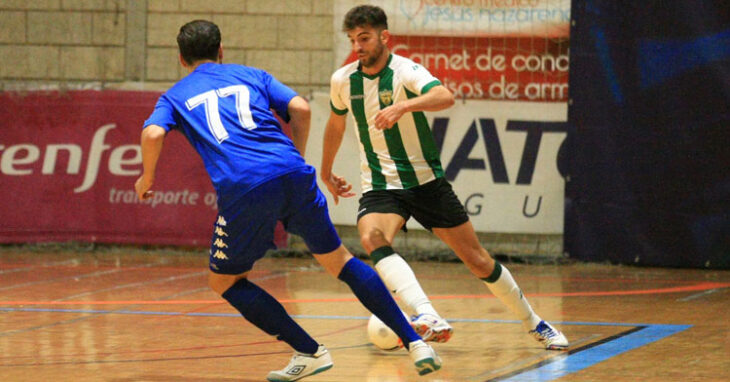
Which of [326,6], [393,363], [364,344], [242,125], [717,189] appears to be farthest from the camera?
[326,6]

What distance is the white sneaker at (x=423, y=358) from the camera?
17.4 feet

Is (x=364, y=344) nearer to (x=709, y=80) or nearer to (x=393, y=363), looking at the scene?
(x=393, y=363)

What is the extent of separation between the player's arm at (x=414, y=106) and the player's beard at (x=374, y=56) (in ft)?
1.51

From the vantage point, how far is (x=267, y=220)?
517 cm

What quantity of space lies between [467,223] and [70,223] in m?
7.14

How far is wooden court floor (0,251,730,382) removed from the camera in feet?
19.2

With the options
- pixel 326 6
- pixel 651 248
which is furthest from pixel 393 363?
pixel 326 6

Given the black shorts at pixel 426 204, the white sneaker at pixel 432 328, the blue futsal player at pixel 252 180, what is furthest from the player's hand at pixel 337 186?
the blue futsal player at pixel 252 180

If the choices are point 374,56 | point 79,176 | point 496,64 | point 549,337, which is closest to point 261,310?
point 374,56

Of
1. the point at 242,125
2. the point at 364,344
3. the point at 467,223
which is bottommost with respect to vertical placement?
the point at 364,344

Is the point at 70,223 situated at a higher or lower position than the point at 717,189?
lower

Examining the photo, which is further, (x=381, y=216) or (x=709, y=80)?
(x=709, y=80)

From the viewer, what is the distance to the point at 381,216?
20.7ft

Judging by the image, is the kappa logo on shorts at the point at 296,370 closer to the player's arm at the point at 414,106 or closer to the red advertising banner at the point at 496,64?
the player's arm at the point at 414,106
